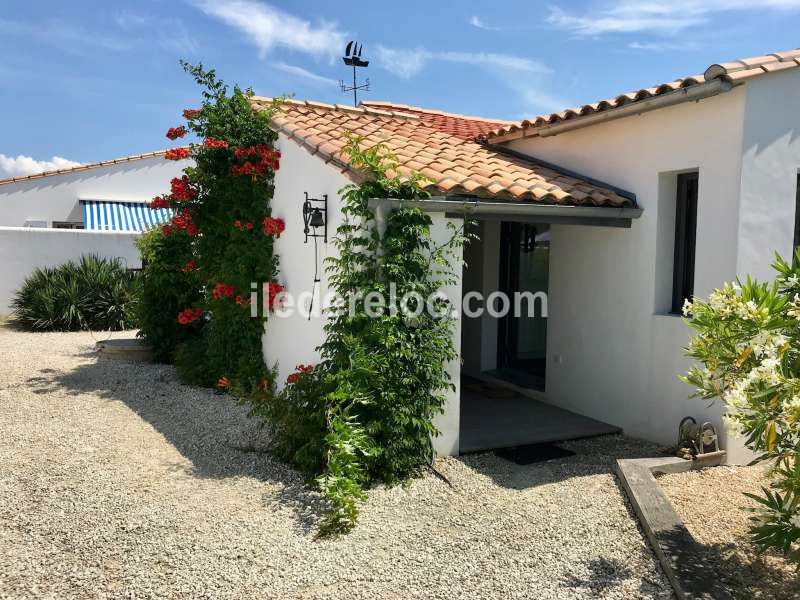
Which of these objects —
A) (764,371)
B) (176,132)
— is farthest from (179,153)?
(764,371)

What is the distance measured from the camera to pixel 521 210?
36.8ft

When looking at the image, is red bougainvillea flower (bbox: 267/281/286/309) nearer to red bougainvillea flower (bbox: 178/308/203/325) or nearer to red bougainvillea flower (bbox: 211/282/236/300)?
red bougainvillea flower (bbox: 211/282/236/300)

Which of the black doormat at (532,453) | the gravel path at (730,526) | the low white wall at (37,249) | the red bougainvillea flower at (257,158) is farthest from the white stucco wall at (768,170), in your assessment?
the low white wall at (37,249)

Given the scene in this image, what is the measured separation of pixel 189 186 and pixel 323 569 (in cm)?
1198

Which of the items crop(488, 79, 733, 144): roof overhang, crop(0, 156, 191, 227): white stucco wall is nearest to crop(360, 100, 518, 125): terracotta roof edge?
crop(488, 79, 733, 144): roof overhang

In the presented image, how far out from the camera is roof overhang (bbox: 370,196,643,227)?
34.1ft

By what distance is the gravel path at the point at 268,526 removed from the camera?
22.7 feet

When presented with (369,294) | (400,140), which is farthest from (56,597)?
(400,140)

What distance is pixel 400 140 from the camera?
1405cm

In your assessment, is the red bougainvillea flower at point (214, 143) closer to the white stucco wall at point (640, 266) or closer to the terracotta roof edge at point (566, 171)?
the terracotta roof edge at point (566, 171)

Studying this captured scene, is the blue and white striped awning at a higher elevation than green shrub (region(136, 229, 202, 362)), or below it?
higher

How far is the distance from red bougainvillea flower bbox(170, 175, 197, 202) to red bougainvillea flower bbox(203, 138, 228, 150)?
174cm

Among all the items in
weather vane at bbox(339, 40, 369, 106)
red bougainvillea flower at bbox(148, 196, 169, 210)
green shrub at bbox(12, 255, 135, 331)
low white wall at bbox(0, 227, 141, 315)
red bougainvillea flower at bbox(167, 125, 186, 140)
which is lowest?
green shrub at bbox(12, 255, 135, 331)

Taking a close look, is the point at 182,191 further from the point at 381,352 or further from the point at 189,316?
the point at 381,352
